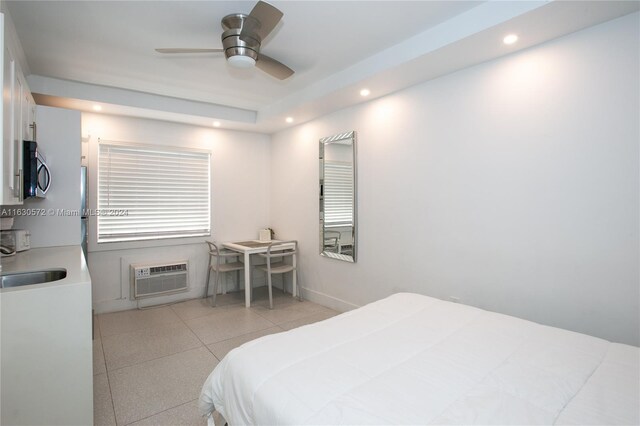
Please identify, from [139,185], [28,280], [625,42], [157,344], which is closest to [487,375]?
[625,42]

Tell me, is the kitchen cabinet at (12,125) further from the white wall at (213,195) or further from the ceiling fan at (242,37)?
the white wall at (213,195)

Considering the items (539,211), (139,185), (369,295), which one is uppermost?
(139,185)

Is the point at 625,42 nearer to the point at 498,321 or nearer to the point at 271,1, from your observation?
the point at 498,321

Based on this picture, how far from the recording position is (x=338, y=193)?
12.8 ft

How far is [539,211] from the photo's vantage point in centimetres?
227

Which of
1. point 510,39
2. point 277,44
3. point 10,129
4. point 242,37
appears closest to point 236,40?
point 242,37

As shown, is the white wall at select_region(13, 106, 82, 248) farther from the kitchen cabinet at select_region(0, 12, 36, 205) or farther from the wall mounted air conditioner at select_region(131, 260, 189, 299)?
the wall mounted air conditioner at select_region(131, 260, 189, 299)

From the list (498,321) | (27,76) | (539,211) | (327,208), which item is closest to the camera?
(498,321)

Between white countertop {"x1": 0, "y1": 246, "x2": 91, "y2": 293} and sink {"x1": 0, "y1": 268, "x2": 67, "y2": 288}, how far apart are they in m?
0.03

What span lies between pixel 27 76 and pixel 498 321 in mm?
4434

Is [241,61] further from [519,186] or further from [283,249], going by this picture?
[283,249]

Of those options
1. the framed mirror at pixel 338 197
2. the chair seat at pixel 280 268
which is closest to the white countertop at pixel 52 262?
the chair seat at pixel 280 268

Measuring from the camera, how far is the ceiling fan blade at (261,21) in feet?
6.09

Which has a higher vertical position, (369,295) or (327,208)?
(327,208)
